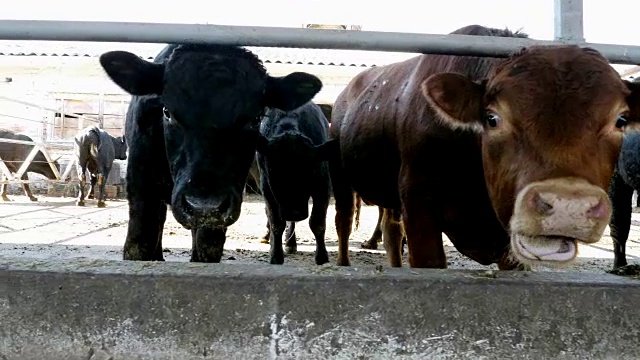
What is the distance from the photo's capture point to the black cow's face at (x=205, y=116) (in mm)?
2676

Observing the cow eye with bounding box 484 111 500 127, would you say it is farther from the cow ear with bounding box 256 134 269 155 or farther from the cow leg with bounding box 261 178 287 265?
the cow leg with bounding box 261 178 287 265

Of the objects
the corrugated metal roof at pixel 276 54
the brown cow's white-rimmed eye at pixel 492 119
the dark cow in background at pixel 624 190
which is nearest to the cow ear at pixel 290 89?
the brown cow's white-rimmed eye at pixel 492 119

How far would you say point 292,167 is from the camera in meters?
4.76

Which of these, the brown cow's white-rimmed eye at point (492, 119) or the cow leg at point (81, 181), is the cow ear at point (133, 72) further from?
the cow leg at point (81, 181)

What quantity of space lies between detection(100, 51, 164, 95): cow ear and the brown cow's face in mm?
1470

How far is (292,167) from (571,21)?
2636 millimetres

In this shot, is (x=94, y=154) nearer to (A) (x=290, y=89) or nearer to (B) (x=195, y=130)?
(A) (x=290, y=89)

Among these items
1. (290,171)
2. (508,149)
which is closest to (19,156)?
(290,171)

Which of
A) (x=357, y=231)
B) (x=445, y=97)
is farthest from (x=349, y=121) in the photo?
(x=357, y=231)

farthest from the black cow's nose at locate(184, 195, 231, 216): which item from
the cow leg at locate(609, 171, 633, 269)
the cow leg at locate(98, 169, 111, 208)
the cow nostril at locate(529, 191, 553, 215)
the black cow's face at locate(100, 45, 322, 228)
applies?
the cow leg at locate(98, 169, 111, 208)

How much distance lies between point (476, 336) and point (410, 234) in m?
1.01

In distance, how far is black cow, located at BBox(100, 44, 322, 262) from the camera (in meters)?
2.71

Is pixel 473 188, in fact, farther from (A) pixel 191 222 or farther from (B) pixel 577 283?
(A) pixel 191 222

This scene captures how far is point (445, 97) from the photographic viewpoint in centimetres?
244
